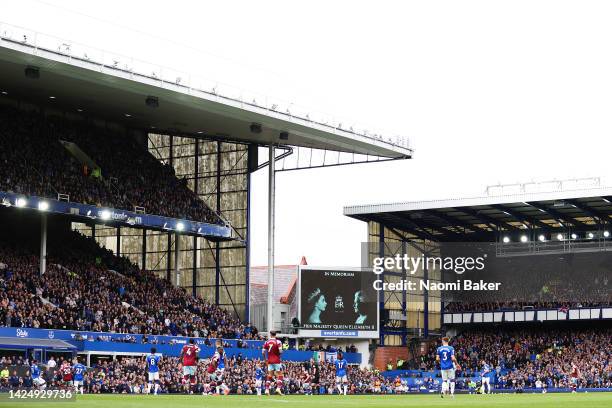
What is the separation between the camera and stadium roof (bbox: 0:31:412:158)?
53.0 m

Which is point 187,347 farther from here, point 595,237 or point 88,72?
point 595,237

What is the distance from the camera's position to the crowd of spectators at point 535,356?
6806 cm

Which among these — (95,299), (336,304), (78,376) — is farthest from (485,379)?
(78,376)

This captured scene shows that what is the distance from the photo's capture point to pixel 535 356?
76812mm

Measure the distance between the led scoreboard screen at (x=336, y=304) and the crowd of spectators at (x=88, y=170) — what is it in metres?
9.33

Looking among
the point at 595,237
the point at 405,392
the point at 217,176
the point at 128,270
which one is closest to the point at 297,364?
the point at 405,392

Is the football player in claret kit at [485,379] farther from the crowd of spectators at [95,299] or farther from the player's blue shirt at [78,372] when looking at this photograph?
the player's blue shirt at [78,372]

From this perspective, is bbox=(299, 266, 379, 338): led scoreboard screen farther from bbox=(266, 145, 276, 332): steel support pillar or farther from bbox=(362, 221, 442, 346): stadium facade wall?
bbox=(362, 221, 442, 346): stadium facade wall

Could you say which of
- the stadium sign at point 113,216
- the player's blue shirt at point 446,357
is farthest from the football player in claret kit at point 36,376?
the stadium sign at point 113,216

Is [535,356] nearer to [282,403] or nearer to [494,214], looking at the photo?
[494,214]

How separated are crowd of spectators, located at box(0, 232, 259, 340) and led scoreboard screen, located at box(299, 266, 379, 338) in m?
6.22

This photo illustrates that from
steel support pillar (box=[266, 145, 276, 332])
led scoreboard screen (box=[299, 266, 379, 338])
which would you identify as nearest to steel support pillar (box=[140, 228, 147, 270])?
steel support pillar (box=[266, 145, 276, 332])

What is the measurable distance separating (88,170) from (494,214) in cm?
3464

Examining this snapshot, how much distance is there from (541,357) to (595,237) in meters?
10.5
